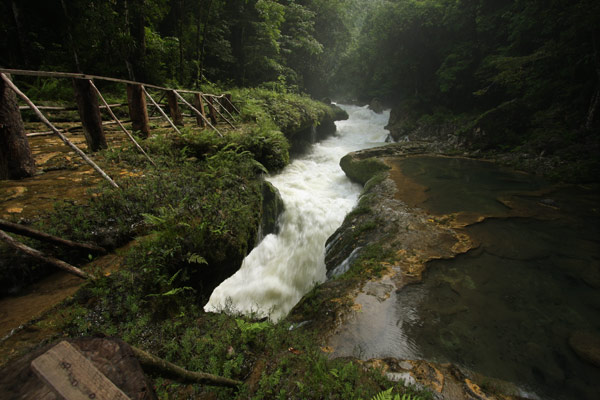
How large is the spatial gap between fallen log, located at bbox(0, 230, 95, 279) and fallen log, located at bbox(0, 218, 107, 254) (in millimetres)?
88

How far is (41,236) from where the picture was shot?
257cm

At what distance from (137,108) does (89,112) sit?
1281mm

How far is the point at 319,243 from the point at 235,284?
8.59 ft

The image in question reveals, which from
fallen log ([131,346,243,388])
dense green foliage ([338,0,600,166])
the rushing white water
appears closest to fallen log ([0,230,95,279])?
fallen log ([131,346,243,388])

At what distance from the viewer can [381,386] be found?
8.57 feet

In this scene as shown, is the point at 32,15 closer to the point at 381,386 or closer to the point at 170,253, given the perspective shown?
the point at 170,253

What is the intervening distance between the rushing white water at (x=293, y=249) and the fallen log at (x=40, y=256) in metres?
1.99

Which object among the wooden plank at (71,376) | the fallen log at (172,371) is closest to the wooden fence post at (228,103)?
the fallen log at (172,371)

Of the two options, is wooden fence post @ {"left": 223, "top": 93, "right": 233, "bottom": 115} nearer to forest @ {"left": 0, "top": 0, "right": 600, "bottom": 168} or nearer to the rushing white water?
forest @ {"left": 0, "top": 0, "right": 600, "bottom": 168}

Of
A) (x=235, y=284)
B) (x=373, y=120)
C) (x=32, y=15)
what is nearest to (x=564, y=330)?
(x=235, y=284)

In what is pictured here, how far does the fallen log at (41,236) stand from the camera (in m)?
2.32

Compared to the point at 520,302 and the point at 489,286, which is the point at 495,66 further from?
the point at 520,302

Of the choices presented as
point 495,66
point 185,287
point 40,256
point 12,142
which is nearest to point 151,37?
point 12,142

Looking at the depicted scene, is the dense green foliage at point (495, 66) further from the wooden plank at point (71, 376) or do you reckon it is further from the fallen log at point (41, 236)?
the fallen log at point (41, 236)
